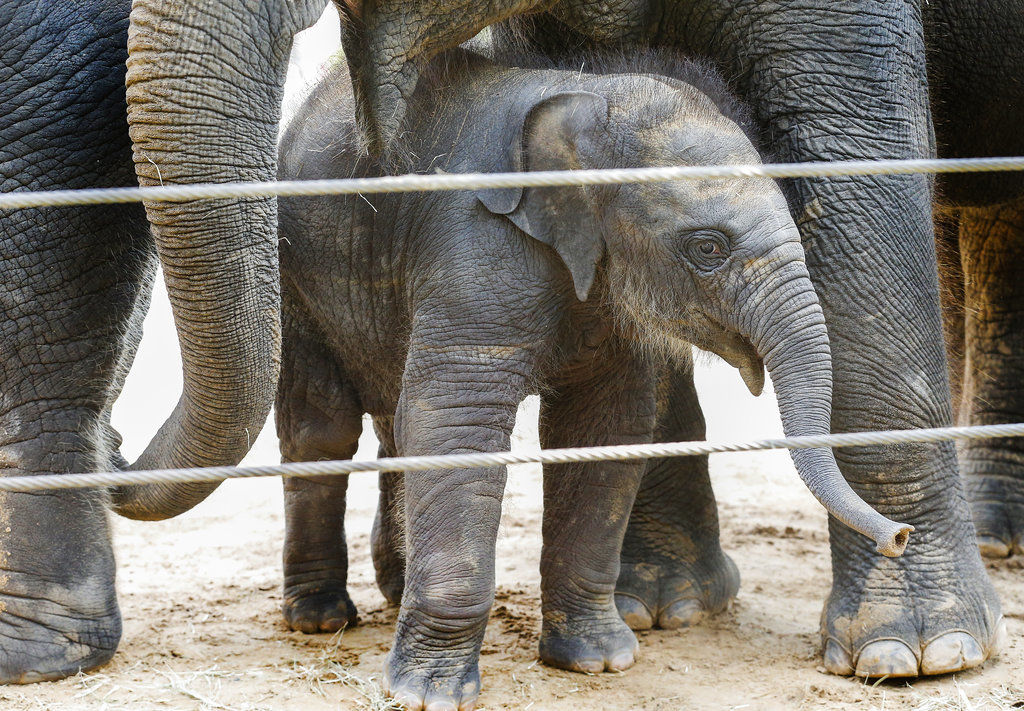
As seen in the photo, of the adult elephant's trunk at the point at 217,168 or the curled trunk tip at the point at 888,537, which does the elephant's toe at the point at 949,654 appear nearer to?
the curled trunk tip at the point at 888,537

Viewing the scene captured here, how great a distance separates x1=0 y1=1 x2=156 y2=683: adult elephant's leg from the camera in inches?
126

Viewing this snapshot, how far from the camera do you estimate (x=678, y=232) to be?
310 centimetres

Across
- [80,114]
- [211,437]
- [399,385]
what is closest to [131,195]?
[211,437]

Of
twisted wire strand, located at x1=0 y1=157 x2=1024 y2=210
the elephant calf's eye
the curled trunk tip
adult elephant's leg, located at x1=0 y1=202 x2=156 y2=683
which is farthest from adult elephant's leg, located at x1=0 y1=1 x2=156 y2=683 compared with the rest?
the curled trunk tip

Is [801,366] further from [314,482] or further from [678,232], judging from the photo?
[314,482]

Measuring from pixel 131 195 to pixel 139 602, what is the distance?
233cm

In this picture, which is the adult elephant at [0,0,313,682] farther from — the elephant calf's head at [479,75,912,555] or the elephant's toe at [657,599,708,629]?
the elephant's toe at [657,599,708,629]

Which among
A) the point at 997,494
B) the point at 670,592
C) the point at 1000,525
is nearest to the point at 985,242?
the point at 997,494

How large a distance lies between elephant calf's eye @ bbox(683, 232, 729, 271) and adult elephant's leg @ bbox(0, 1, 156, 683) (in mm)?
1318

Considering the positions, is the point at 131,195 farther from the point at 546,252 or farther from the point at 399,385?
the point at 399,385

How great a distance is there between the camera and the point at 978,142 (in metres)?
4.31

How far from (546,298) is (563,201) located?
22cm

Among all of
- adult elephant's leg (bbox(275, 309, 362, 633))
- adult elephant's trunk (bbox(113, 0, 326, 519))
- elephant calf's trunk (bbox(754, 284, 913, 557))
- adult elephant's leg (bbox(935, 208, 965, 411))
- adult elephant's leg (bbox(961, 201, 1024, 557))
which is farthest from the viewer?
adult elephant's leg (bbox(935, 208, 965, 411))

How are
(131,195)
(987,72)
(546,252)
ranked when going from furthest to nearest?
(987,72) → (546,252) → (131,195)
